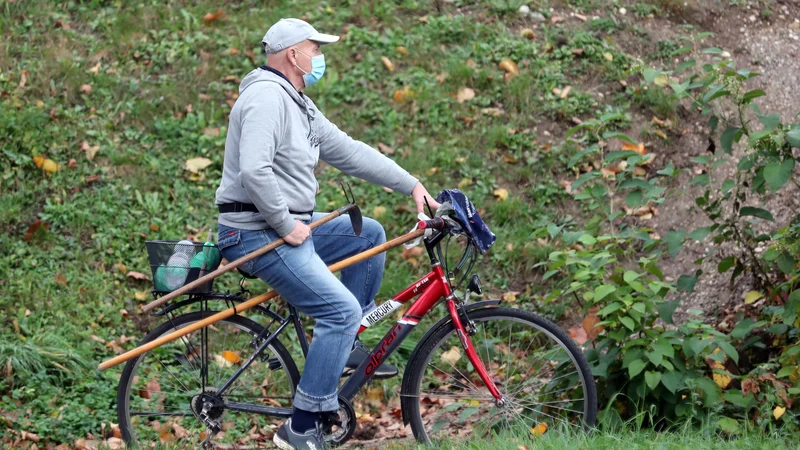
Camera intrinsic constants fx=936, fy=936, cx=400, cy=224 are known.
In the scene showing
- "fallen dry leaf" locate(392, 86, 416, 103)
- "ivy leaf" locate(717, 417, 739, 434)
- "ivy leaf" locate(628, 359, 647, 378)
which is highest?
"fallen dry leaf" locate(392, 86, 416, 103)

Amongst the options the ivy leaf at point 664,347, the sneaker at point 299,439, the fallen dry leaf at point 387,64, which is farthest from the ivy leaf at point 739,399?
the fallen dry leaf at point 387,64

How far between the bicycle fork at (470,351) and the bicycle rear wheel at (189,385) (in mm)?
834

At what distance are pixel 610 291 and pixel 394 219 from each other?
8.84ft

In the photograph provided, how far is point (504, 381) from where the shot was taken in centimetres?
486

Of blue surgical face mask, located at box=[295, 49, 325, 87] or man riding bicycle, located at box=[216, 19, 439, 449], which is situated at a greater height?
blue surgical face mask, located at box=[295, 49, 325, 87]

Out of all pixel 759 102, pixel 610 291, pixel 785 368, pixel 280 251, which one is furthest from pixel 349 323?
pixel 759 102

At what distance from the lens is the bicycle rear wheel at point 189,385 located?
4.59 m

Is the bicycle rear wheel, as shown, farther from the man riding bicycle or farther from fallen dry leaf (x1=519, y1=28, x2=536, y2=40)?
fallen dry leaf (x1=519, y1=28, x2=536, y2=40)

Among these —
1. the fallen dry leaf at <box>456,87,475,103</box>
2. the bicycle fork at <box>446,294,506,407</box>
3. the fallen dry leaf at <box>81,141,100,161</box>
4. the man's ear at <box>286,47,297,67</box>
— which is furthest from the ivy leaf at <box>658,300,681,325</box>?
the fallen dry leaf at <box>81,141,100,161</box>

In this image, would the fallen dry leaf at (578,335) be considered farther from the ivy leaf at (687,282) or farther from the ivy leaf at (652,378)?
the ivy leaf at (652,378)

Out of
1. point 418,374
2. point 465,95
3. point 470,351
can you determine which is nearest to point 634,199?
point 470,351

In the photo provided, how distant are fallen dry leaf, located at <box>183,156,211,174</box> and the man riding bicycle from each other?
3.11 metres

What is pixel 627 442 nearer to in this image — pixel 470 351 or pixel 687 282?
pixel 470 351

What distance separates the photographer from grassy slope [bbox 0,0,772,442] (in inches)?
247
